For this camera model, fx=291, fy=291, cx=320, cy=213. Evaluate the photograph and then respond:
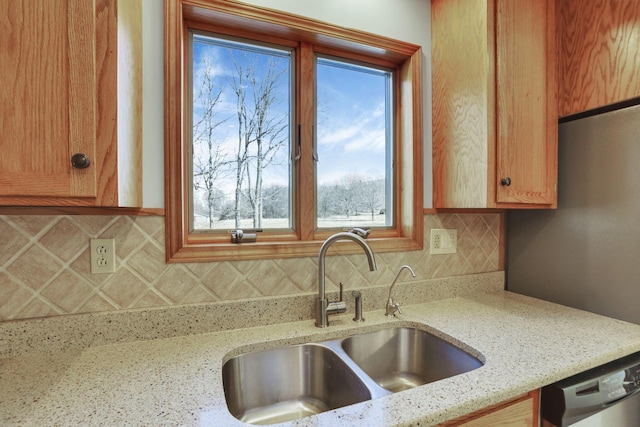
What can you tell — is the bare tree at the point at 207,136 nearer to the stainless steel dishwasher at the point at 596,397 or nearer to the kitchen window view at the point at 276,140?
the kitchen window view at the point at 276,140

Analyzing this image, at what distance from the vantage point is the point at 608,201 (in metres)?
1.18

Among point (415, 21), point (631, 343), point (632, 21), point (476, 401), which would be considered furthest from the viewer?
point (415, 21)

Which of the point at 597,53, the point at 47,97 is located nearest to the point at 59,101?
the point at 47,97

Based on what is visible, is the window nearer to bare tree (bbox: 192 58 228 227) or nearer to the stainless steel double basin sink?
bare tree (bbox: 192 58 228 227)

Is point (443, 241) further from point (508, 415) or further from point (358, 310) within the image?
point (508, 415)

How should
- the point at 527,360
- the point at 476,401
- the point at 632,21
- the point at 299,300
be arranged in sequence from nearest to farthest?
1. the point at 476,401
2. the point at 527,360
3. the point at 632,21
4. the point at 299,300

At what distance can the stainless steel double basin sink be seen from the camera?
935 mm

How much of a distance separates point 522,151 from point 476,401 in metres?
1.03

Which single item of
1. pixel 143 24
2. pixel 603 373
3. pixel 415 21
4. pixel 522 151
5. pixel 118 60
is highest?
Answer: pixel 415 21

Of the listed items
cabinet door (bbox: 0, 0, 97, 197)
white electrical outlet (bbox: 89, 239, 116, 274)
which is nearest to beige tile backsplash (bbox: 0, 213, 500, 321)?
white electrical outlet (bbox: 89, 239, 116, 274)

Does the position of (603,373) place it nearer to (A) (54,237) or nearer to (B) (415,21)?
(B) (415,21)

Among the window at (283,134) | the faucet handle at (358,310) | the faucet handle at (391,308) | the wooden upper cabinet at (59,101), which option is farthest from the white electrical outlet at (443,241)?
the wooden upper cabinet at (59,101)

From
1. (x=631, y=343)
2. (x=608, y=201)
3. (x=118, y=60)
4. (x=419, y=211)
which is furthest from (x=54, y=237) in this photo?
(x=608, y=201)

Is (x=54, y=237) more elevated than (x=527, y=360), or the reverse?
(x=54, y=237)
